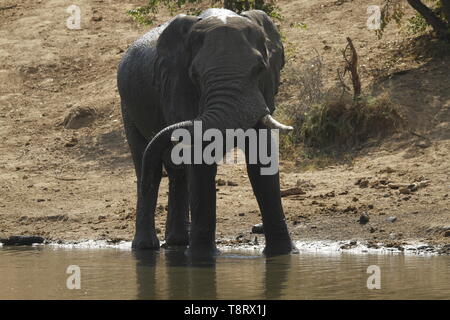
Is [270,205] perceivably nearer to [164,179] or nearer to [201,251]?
[201,251]

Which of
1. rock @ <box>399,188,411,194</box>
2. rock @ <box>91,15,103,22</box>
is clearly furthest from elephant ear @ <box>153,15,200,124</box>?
rock @ <box>91,15,103,22</box>

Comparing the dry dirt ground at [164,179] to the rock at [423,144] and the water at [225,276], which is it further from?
the water at [225,276]

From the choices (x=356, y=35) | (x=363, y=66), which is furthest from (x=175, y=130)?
(x=356, y=35)

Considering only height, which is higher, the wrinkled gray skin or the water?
the wrinkled gray skin

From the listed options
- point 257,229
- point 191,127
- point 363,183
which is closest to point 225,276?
point 191,127

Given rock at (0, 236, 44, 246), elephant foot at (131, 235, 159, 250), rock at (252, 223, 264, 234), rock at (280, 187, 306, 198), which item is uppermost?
rock at (280, 187, 306, 198)

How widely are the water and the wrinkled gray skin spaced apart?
442 millimetres

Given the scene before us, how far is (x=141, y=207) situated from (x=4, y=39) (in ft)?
35.3

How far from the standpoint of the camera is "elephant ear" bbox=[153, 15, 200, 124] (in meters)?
9.60

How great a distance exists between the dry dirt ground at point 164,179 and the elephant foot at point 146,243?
2.46 feet

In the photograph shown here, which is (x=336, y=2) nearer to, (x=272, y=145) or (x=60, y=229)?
(x=60, y=229)

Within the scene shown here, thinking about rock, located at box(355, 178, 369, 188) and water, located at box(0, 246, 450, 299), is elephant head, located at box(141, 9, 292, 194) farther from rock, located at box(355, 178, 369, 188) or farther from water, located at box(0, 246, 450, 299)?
rock, located at box(355, 178, 369, 188)

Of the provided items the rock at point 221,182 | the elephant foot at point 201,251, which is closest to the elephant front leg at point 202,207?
the elephant foot at point 201,251

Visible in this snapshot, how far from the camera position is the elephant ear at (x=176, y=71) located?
31.5ft
